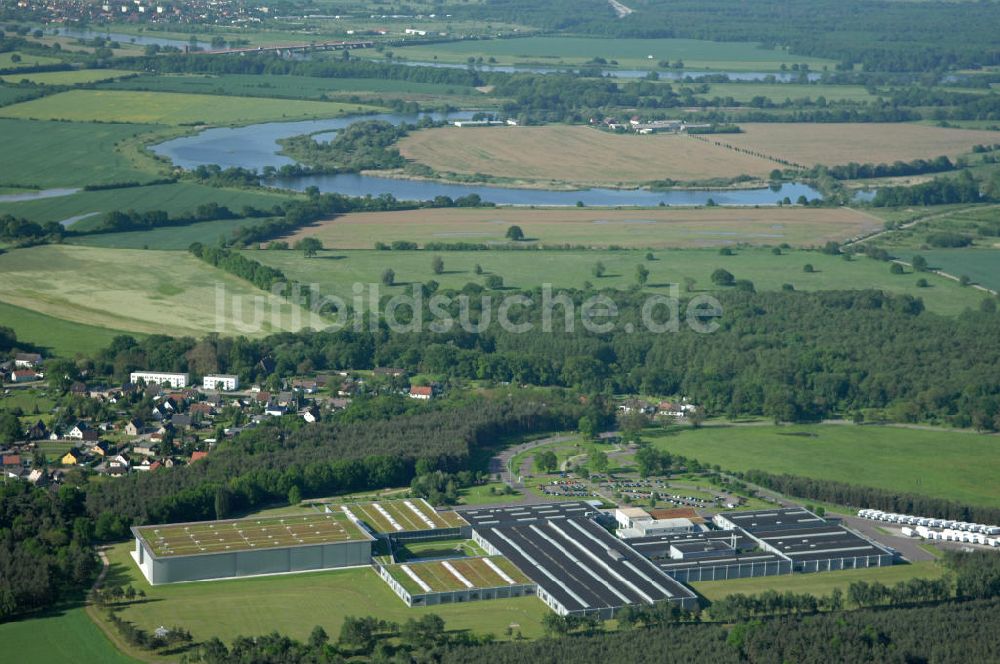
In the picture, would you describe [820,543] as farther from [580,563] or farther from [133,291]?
[133,291]

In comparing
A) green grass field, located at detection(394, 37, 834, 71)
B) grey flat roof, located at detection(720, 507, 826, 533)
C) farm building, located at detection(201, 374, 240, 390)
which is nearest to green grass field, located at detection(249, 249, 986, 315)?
farm building, located at detection(201, 374, 240, 390)

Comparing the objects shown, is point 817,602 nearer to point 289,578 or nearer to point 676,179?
point 289,578

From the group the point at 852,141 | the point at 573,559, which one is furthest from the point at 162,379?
the point at 852,141

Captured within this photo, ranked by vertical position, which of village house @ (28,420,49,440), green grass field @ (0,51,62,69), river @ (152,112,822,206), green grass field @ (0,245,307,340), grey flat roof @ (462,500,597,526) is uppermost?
green grass field @ (0,51,62,69)

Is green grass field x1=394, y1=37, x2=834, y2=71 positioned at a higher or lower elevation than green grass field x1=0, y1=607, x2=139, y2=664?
higher

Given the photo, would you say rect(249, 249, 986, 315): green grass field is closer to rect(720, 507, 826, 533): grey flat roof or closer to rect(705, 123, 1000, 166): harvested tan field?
rect(720, 507, 826, 533): grey flat roof

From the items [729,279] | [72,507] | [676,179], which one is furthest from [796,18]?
[72,507]
